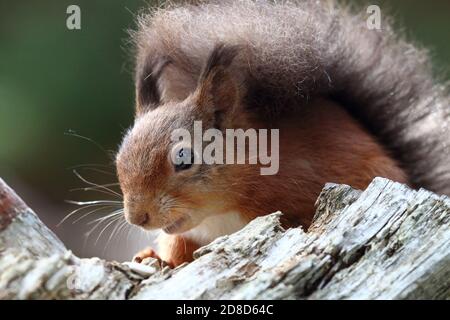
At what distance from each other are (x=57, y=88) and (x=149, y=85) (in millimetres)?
1944

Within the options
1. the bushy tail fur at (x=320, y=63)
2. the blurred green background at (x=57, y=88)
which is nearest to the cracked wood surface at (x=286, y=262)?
the bushy tail fur at (x=320, y=63)

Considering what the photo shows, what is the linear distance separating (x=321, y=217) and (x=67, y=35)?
2669 millimetres

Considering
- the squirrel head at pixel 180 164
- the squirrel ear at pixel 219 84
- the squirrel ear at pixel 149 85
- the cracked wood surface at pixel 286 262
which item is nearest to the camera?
the cracked wood surface at pixel 286 262

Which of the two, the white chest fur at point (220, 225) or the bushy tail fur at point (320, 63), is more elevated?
the bushy tail fur at point (320, 63)

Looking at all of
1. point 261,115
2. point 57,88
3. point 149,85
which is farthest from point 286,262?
point 57,88

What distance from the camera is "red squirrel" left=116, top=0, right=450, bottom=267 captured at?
2.02 m

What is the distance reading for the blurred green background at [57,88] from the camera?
3.96m

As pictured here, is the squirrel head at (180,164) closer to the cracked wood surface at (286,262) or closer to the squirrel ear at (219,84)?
the squirrel ear at (219,84)

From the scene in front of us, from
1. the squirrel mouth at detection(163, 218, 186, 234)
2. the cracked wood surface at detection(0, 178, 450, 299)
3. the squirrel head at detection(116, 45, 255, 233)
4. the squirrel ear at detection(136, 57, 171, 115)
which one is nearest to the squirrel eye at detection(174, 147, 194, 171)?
the squirrel head at detection(116, 45, 255, 233)

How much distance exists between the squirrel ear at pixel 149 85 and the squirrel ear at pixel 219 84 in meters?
0.18

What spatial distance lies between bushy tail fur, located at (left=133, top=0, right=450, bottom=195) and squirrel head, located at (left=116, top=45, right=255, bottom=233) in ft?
0.30

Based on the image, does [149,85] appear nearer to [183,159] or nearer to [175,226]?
[183,159]

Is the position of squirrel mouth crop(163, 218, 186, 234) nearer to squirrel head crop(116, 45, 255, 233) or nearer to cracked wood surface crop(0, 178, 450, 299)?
squirrel head crop(116, 45, 255, 233)

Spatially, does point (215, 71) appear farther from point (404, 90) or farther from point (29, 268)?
point (29, 268)
